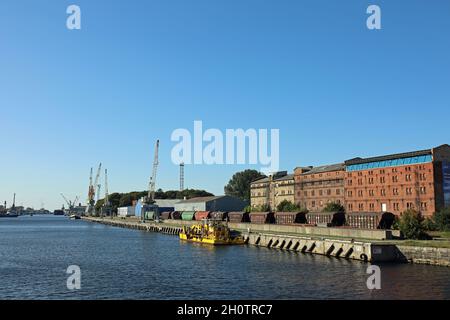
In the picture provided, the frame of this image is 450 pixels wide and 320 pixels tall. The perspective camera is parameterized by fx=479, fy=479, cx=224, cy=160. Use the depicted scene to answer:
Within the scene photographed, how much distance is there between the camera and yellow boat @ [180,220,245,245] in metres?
101

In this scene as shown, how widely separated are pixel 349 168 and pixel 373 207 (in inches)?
661

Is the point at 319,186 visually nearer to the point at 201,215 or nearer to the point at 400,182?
the point at 201,215

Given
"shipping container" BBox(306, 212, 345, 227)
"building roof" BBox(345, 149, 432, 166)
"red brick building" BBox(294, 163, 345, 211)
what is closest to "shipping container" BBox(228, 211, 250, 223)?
"red brick building" BBox(294, 163, 345, 211)

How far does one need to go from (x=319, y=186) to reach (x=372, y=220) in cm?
7273

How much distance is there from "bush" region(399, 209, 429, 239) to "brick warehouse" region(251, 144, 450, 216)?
39157 mm

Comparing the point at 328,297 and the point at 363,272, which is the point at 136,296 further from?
the point at 363,272

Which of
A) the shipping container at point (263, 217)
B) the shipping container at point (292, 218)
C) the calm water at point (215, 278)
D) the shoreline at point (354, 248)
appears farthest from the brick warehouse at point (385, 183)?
the calm water at point (215, 278)

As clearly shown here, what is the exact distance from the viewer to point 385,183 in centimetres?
12738

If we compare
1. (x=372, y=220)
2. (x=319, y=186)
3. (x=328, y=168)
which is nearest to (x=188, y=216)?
(x=319, y=186)

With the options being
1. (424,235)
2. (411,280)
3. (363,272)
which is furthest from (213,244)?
(411,280)

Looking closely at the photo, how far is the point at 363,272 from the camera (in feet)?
181

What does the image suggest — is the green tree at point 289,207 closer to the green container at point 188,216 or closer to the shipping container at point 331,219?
the green container at point 188,216

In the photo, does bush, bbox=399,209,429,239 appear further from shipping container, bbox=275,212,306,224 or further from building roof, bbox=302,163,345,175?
building roof, bbox=302,163,345,175
